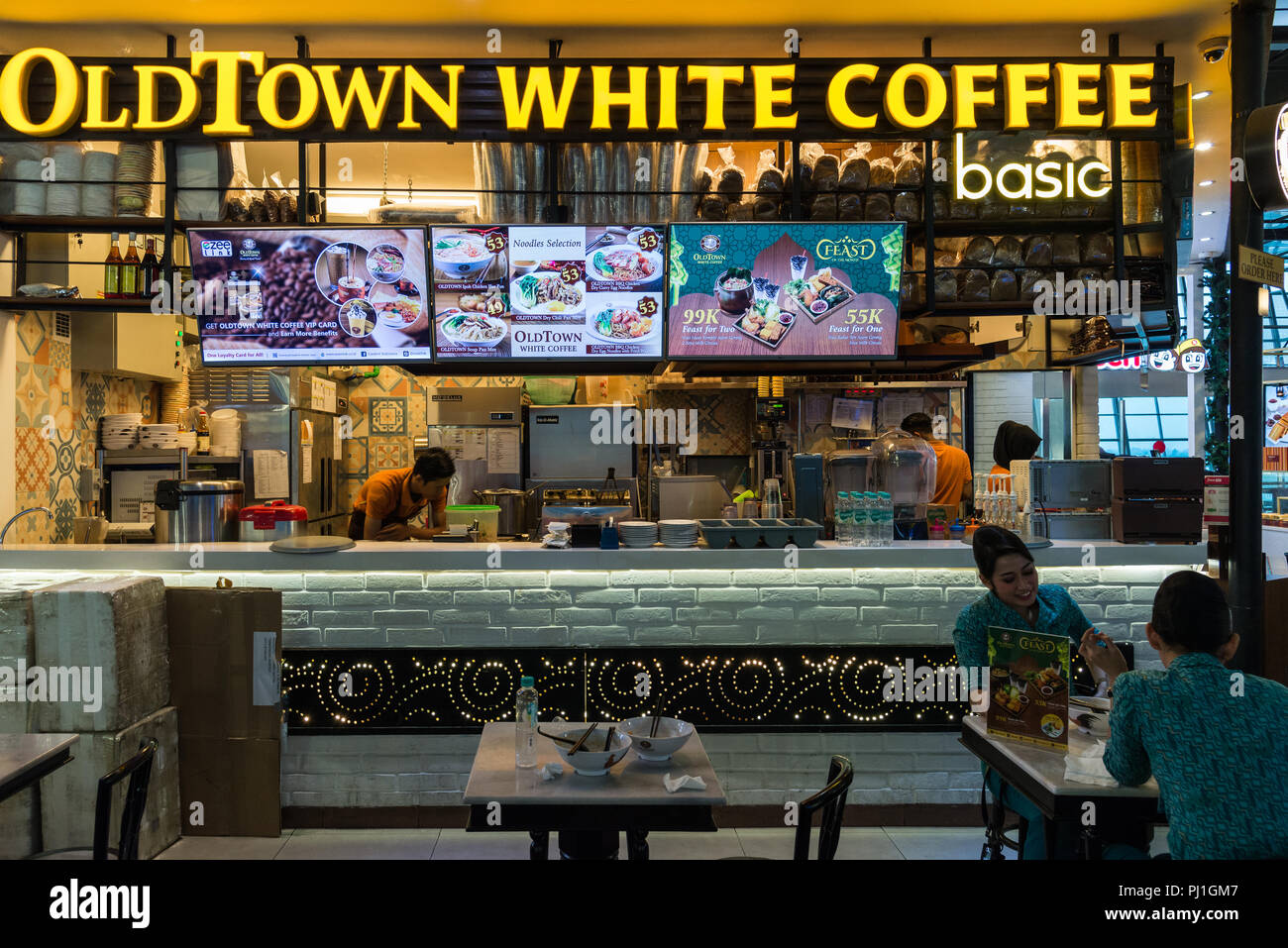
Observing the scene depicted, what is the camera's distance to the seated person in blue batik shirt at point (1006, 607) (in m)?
3.12

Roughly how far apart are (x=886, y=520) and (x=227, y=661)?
11.0ft

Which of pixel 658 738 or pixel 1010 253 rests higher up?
pixel 1010 253

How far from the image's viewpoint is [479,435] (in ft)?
27.1

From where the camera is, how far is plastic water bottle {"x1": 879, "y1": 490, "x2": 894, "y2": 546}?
433 centimetres

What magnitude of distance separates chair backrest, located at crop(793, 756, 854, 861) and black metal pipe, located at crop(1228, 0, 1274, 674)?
8.25 ft

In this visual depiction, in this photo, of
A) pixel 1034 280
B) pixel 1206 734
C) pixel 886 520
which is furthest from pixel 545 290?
pixel 1206 734

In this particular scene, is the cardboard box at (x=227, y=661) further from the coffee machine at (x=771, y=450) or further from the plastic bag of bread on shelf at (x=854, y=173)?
the coffee machine at (x=771, y=450)

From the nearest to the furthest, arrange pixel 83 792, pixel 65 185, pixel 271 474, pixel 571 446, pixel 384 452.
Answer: pixel 83 792, pixel 65 185, pixel 271 474, pixel 571 446, pixel 384 452

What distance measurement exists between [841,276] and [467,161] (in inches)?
122

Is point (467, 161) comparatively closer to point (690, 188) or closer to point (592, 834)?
point (690, 188)

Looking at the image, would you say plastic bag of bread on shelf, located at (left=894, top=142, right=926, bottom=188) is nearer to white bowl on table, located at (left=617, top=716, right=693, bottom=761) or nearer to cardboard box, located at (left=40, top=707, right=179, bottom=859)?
white bowl on table, located at (left=617, top=716, right=693, bottom=761)

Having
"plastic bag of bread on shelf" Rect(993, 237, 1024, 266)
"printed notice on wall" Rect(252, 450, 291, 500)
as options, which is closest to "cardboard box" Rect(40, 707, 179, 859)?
"printed notice on wall" Rect(252, 450, 291, 500)

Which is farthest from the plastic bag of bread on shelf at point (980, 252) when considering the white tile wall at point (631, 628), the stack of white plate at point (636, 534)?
the stack of white plate at point (636, 534)

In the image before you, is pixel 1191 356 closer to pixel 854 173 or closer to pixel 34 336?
pixel 854 173
